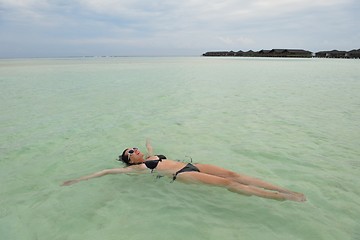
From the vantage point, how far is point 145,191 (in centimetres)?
589

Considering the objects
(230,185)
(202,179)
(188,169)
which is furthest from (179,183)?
(230,185)

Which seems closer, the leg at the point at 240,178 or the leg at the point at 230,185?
the leg at the point at 230,185

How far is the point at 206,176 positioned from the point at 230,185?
50cm

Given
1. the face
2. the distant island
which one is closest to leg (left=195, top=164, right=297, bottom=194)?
the face

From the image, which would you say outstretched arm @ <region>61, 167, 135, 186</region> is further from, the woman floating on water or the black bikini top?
the black bikini top

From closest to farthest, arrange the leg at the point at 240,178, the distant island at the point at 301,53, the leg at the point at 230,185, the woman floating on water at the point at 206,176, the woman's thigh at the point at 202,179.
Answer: the leg at the point at 230,185
the woman floating on water at the point at 206,176
the leg at the point at 240,178
the woman's thigh at the point at 202,179
the distant island at the point at 301,53

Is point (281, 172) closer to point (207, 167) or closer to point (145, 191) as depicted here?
point (207, 167)

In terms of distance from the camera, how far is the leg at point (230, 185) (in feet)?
16.3

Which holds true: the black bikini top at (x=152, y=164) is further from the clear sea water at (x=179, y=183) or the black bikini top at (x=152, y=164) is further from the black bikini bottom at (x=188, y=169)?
the black bikini bottom at (x=188, y=169)

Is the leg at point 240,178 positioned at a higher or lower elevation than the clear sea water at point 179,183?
higher

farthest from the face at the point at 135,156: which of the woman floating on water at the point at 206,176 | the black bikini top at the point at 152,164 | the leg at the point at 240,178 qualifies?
the leg at the point at 240,178

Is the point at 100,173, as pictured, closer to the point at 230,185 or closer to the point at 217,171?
the point at 217,171

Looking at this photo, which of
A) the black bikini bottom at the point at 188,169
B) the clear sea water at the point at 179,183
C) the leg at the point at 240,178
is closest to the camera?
the clear sea water at the point at 179,183

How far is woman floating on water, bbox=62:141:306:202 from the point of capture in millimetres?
5094
